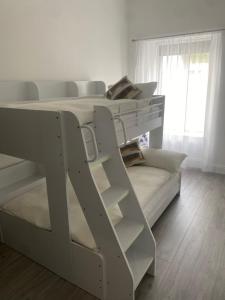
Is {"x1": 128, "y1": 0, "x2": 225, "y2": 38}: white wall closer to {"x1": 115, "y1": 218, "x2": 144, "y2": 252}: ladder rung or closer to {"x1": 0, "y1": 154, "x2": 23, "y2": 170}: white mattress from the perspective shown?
{"x1": 0, "y1": 154, "x2": 23, "y2": 170}: white mattress

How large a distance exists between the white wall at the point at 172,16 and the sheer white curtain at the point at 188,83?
0.43 ft

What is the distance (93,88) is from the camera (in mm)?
3049

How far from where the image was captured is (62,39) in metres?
2.61

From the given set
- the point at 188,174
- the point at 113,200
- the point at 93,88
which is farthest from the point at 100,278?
the point at 188,174

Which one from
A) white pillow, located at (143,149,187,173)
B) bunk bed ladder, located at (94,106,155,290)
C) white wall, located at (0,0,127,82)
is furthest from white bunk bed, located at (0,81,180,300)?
white wall, located at (0,0,127,82)

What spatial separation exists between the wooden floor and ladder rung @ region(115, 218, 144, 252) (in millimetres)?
390

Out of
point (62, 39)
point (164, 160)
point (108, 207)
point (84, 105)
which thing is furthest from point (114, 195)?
point (62, 39)

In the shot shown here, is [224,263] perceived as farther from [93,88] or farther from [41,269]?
[93,88]

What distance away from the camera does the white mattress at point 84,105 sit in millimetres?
1348

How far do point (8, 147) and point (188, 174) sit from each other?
280cm

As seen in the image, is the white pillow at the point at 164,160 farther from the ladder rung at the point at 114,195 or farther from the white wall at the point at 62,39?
the white wall at the point at 62,39

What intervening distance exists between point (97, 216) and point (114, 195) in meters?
0.21

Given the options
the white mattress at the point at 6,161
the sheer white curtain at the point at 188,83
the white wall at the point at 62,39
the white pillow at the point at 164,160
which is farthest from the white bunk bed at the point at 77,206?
the sheer white curtain at the point at 188,83

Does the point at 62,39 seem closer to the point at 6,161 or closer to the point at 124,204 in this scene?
the point at 6,161
